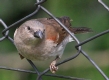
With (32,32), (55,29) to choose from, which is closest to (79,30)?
(55,29)

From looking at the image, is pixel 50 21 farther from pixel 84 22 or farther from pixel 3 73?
pixel 3 73

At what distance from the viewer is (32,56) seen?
2.23 m

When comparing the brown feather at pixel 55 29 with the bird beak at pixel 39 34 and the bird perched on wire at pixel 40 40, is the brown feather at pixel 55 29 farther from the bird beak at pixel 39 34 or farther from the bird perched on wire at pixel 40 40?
the bird beak at pixel 39 34

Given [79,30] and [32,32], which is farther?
[79,30]

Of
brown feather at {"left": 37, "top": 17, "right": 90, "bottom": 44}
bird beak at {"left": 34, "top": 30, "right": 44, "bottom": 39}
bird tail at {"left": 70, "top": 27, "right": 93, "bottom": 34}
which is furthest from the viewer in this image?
bird tail at {"left": 70, "top": 27, "right": 93, "bottom": 34}

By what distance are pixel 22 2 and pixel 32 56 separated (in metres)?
0.68

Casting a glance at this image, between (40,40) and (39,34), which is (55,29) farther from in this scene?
(39,34)

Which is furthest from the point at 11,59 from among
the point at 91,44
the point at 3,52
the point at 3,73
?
the point at 91,44

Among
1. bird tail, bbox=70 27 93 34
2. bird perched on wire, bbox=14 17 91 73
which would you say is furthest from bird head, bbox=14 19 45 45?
bird tail, bbox=70 27 93 34

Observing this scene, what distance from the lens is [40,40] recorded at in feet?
7.47

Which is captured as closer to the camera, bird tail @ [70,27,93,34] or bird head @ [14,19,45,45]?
bird head @ [14,19,45,45]

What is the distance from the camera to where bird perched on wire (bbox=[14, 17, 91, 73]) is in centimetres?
222

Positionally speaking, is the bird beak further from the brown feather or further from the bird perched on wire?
the brown feather

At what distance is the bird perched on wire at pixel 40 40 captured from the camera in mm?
2219
